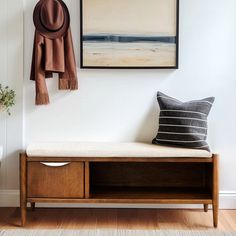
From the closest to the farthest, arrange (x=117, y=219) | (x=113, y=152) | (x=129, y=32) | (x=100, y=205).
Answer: (x=113, y=152) < (x=117, y=219) < (x=129, y=32) < (x=100, y=205)

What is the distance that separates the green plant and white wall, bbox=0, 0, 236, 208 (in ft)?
0.41

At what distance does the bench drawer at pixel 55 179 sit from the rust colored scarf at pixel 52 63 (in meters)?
0.55

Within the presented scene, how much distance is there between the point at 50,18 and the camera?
287 centimetres

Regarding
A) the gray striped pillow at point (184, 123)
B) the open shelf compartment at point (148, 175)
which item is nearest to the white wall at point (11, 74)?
the open shelf compartment at point (148, 175)

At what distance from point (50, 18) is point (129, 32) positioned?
2.05ft

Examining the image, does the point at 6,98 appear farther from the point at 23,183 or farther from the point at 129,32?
the point at 129,32

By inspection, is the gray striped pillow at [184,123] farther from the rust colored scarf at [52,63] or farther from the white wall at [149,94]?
the rust colored scarf at [52,63]

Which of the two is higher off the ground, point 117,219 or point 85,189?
point 85,189

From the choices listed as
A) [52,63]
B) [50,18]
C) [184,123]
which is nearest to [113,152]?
[184,123]

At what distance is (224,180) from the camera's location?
3.07 meters

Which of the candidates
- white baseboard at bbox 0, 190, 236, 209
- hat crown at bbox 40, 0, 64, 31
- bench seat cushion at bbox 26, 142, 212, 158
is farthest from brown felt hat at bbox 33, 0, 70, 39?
white baseboard at bbox 0, 190, 236, 209

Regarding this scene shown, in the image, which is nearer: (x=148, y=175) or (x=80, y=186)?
(x=80, y=186)

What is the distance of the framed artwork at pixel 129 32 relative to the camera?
2.95 m

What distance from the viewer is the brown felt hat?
113 inches
